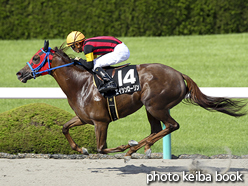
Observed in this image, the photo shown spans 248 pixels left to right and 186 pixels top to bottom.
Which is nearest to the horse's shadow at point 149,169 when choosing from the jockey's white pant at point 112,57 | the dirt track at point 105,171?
the dirt track at point 105,171

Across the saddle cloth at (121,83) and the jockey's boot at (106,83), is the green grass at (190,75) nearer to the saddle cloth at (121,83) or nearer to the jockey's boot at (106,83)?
the saddle cloth at (121,83)

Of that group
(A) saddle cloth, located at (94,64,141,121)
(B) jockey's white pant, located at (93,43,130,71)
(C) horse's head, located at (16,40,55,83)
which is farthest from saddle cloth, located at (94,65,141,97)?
(C) horse's head, located at (16,40,55,83)

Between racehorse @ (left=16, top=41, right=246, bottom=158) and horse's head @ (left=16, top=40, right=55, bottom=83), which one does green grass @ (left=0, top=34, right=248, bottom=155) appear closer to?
racehorse @ (left=16, top=41, right=246, bottom=158)

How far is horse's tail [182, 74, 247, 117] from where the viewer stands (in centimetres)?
512

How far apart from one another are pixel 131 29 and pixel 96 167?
873 cm

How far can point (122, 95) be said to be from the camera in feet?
16.3

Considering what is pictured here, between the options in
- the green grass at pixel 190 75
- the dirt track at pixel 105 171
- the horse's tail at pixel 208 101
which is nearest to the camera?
the dirt track at pixel 105 171

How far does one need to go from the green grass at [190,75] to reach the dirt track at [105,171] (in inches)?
36.1

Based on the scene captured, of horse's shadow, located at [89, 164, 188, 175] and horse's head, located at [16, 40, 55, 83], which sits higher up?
horse's head, located at [16, 40, 55, 83]

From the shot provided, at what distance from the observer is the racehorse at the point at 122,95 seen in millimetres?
4934

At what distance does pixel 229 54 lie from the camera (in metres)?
12.5

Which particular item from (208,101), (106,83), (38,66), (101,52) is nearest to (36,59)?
(38,66)

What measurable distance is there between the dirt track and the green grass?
36.1 inches

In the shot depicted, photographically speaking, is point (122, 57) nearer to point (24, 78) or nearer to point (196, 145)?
point (24, 78)
